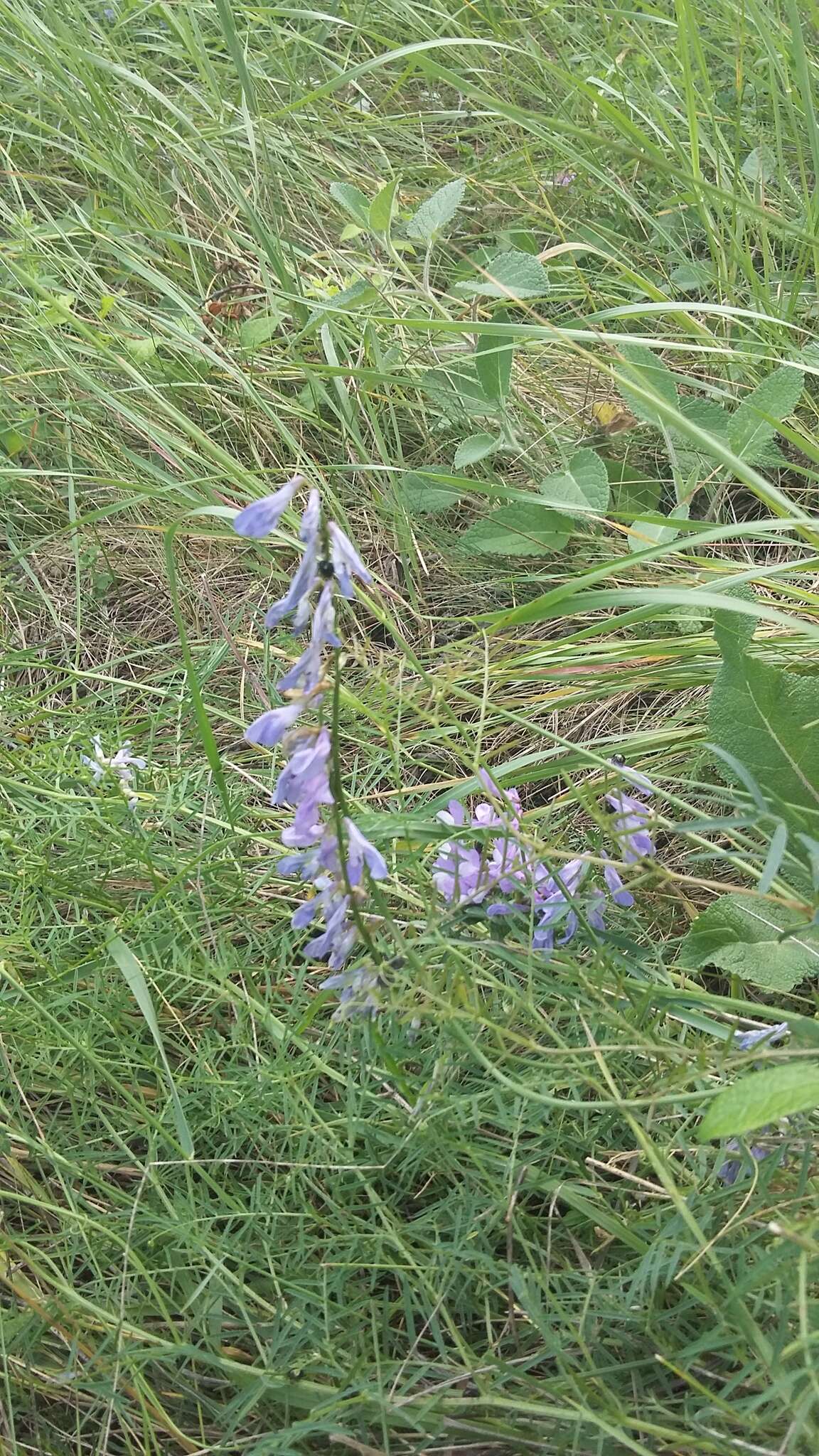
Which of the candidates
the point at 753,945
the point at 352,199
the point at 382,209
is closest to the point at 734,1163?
the point at 753,945

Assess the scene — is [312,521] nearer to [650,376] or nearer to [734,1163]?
[734,1163]

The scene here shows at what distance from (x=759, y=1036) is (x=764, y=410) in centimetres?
91

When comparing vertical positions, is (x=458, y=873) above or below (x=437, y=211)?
below

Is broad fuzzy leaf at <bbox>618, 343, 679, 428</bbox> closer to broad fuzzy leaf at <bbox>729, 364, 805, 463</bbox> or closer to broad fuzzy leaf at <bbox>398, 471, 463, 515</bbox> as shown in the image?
broad fuzzy leaf at <bbox>729, 364, 805, 463</bbox>

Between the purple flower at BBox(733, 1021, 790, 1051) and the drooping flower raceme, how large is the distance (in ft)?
2.69

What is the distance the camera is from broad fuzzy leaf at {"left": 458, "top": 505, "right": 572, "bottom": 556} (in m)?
1.77

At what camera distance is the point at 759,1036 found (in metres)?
1.09

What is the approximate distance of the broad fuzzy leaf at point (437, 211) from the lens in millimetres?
1925

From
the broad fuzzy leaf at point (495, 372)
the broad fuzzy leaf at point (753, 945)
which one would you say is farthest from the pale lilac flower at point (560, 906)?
the broad fuzzy leaf at point (495, 372)

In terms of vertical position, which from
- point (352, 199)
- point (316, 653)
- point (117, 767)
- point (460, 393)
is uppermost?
point (352, 199)

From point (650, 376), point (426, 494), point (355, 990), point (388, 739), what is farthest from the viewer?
point (426, 494)

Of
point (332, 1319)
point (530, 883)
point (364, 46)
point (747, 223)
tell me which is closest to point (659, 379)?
point (747, 223)

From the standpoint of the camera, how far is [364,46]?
2.81 m

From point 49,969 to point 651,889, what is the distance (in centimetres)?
72
